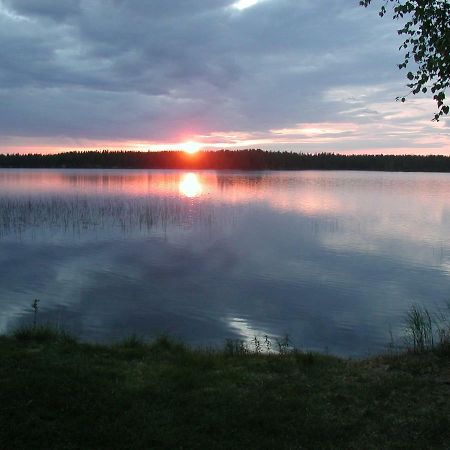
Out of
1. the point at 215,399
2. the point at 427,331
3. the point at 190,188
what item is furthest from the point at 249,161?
the point at 215,399

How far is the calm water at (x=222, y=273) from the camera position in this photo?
12.8m

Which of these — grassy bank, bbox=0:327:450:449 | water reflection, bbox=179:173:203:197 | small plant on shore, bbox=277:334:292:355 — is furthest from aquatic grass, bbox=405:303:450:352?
water reflection, bbox=179:173:203:197

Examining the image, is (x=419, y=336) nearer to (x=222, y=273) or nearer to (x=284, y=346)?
(x=284, y=346)

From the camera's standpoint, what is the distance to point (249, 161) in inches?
7283

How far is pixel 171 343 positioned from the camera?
9.99m

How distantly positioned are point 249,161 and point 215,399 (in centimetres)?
18063

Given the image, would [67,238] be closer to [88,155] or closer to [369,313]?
[369,313]

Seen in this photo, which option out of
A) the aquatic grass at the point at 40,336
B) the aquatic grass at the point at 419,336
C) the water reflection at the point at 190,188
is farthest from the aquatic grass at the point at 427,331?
the water reflection at the point at 190,188

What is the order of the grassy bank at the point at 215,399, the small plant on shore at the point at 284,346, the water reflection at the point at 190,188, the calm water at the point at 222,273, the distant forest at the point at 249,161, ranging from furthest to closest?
the distant forest at the point at 249,161 → the water reflection at the point at 190,188 → the calm water at the point at 222,273 → the small plant on shore at the point at 284,346 → the grassy bank at the point at 215,399

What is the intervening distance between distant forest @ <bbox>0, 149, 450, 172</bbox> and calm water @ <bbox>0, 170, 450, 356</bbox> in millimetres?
152916

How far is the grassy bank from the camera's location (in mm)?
5652

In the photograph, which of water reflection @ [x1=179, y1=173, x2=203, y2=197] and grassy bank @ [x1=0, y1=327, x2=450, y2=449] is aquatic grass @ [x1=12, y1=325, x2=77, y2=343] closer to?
grassy bank @ [x1=0, y1=327, x2=450, y2=449]

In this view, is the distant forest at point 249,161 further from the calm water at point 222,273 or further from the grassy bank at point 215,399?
the grassy bank at point 215,399

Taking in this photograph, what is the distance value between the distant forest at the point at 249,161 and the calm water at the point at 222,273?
15292 centimetres
